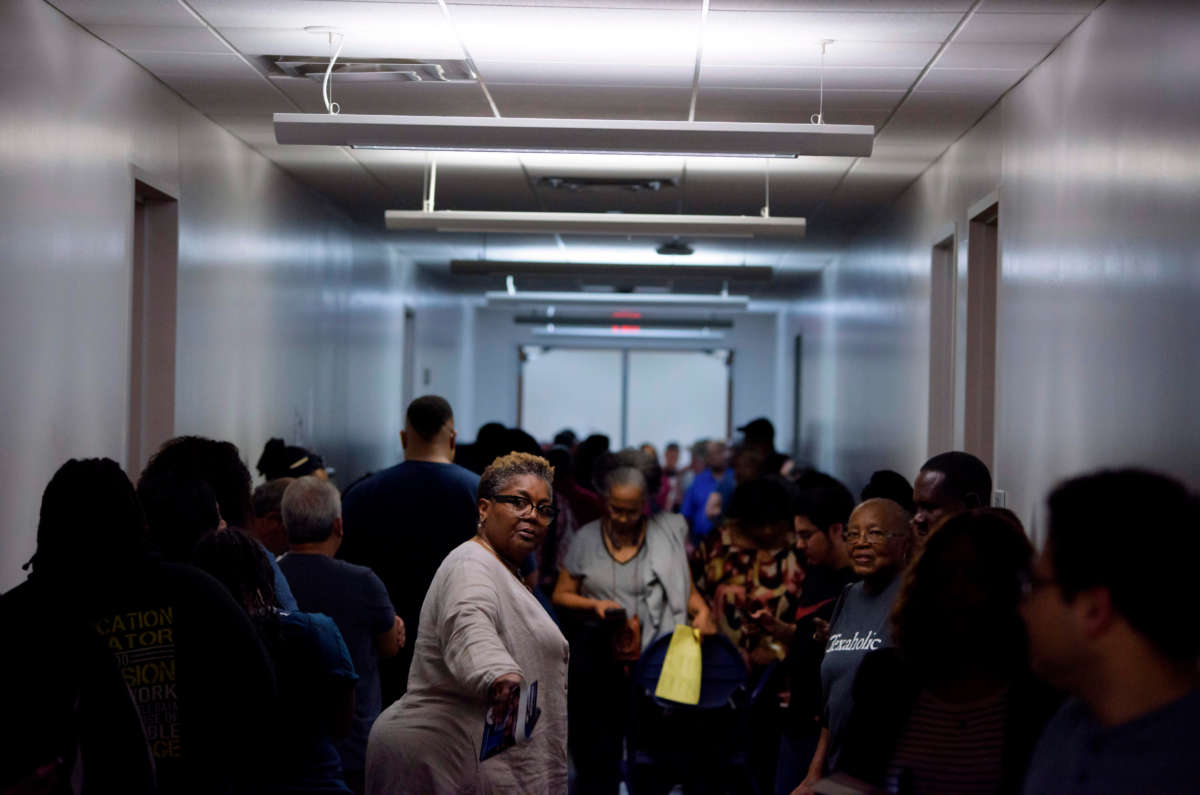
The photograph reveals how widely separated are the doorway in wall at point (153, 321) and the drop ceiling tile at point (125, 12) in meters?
1.21

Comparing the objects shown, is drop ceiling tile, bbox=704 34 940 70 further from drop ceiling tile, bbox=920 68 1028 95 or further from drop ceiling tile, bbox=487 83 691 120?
drop ceiling tile, bbox=487 83 691 120

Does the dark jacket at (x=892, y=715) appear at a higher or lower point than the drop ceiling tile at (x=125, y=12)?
lower

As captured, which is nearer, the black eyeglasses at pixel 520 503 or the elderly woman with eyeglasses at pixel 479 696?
the elderly woman with eyeglasses at pixel 479 696

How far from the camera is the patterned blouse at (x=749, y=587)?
5.12 meters

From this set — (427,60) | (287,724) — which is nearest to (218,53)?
(427,60)

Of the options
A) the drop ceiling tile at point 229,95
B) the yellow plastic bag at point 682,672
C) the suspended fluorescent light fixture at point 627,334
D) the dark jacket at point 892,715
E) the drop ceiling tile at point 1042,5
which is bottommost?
the yellow plastic bag at point 682,672

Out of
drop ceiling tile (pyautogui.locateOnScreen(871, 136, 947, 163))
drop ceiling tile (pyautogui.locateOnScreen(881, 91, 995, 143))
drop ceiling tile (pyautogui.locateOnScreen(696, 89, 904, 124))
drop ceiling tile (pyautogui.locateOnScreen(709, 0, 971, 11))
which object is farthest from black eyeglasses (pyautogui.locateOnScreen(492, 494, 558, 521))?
drop ceiling tile (pyautogui.locateOnScreen(871, 136, 947, 163))

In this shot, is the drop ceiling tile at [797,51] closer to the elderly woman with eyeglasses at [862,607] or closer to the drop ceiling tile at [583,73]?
the drop ceiling tile at [583,73]

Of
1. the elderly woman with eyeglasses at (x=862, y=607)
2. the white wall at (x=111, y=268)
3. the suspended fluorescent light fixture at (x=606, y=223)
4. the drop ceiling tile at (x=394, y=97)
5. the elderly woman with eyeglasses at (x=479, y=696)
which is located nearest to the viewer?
the elderly woman with eyeglasses at (x=479, y=696)

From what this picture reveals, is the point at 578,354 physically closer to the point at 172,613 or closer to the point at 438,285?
the point at 438,285

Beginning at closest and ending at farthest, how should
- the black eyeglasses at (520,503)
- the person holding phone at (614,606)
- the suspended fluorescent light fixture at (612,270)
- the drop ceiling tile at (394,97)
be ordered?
the black eyeglasses at (520,503)
the person holding phone at (614,606)
the drop ceiling tile at (394,97)
the suspended fluorescent light fixture at (612,270)

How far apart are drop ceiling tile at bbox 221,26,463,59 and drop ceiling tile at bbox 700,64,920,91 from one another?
1.07 m

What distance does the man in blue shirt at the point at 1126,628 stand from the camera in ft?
5.24

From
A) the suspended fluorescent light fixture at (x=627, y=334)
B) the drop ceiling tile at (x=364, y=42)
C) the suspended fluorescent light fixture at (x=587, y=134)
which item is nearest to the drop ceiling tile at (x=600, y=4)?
the drop ceiling tile at (x=364, y=42)
